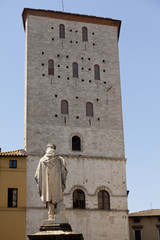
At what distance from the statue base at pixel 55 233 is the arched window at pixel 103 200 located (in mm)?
20405

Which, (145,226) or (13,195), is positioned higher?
(13,195)

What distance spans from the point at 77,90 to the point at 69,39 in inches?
168

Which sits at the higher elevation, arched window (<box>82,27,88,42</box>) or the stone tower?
arched window (<box>82,27,88,42</box>)

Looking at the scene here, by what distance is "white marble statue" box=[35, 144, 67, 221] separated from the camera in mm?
9602

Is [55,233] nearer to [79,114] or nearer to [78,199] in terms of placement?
[78,199]

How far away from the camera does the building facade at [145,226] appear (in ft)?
119

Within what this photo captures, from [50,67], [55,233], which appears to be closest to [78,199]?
[50,67]

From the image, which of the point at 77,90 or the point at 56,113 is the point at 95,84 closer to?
the point at 77,90

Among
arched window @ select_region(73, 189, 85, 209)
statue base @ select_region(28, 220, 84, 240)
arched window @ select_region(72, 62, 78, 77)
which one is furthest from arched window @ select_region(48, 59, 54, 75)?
statue base @ select_region(28, 220, 84, 240)

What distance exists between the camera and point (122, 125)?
32.0m

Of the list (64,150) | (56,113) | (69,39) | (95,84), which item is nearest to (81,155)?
(64,150)

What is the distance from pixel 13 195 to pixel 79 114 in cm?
748

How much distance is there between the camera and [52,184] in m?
9.66

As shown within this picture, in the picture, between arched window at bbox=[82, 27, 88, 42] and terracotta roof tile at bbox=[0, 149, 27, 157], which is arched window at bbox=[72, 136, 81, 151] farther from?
arched window at bbox=[82, 27, 88, 42]
